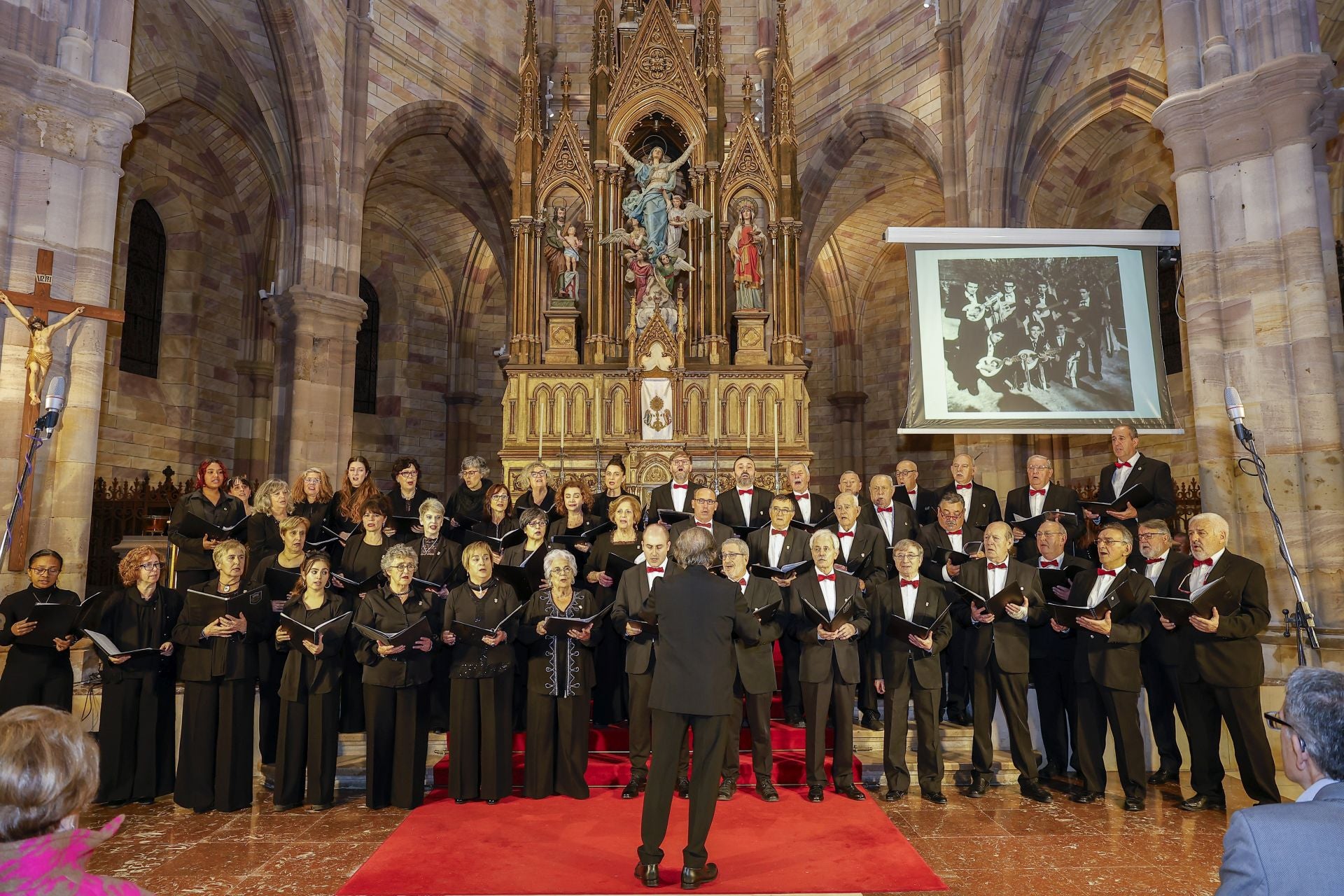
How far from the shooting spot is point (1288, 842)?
5.20ft

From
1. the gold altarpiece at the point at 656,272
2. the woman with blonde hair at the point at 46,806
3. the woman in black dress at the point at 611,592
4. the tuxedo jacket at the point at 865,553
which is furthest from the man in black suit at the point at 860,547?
the woman with blonde hair at the point at 46,806

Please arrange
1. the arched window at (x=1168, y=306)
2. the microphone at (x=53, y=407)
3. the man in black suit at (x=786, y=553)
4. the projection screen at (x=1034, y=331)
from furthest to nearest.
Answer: the arched window at (x=1168, y=306) < the projection screen at (x=1034, y=331) < the man in black suit at (x=786, y=553) < the microphone at (x=53, y=407)

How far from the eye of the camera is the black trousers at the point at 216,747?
5.19 m

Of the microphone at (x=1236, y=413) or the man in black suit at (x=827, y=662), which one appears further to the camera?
the microphone at (x=1236, y=413)

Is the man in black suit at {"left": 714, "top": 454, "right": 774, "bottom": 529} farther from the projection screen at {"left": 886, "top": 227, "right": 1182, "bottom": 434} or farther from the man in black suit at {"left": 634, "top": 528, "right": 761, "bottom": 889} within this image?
the man in black suit at {"left": 634, "top": 528, "right": 761, "bottom": 889}

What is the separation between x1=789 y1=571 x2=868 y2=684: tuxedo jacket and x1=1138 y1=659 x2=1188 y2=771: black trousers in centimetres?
178

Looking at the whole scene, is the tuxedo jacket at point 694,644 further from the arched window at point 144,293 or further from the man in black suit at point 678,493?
the arched window at point 144,293

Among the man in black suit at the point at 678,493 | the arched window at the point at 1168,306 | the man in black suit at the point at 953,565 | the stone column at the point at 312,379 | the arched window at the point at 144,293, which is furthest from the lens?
the arched window at the point at 144,293

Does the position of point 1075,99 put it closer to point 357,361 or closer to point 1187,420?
point 1187,420

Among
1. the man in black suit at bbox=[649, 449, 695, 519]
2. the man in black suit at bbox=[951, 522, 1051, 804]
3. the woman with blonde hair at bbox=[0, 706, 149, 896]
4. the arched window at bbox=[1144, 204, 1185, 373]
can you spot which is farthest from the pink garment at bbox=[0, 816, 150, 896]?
the arched window at bbox=[1144, 204, 1185, 373]

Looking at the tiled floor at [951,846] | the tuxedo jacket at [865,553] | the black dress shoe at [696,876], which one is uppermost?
the tuxedo jacket at [865,553]

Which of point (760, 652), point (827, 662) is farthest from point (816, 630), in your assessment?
point (760, 652)

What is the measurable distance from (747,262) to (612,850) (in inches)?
345

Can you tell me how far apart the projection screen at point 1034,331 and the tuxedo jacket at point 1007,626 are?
7.31ft
